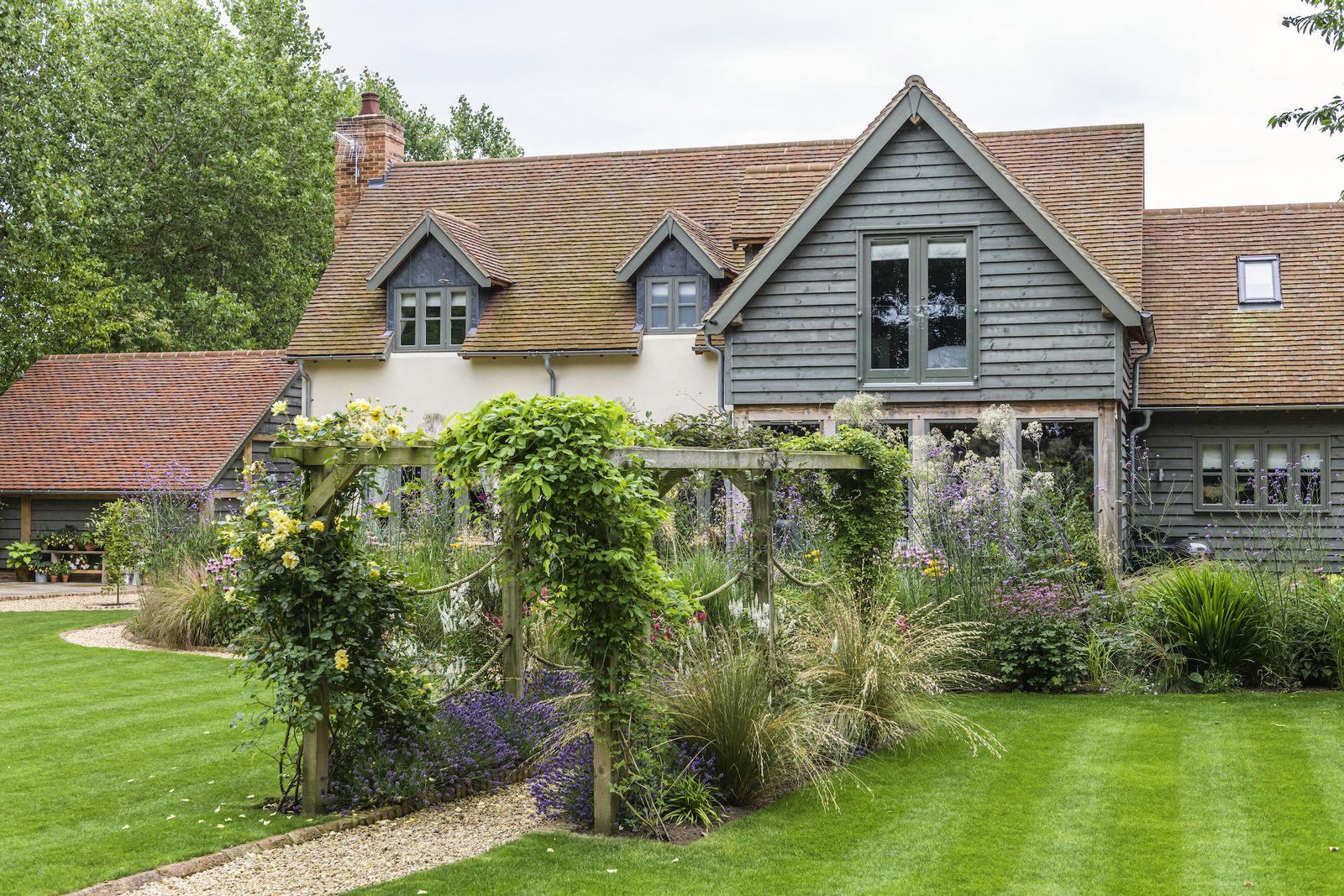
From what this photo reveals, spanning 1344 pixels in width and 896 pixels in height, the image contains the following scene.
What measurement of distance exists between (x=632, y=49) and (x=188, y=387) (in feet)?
37.7

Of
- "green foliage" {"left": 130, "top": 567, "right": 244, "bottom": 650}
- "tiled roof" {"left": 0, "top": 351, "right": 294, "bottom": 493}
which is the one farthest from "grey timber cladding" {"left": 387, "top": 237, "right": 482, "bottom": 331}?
"green foliage" {"left": 130, "top": 567, "right": 244, "bottom": 650}

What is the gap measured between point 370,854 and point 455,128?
47669 mm

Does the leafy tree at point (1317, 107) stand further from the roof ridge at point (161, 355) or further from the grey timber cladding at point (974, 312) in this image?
the roof ridge at point (161, 355)

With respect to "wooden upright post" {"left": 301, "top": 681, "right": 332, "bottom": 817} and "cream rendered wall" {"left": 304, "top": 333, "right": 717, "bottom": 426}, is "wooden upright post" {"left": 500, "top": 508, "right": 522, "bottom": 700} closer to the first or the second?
"wooden upright post" {"left": 301, "top": 681, "right": 332, "bottom": 817}

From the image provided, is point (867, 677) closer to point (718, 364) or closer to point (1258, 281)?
point (718, 364)

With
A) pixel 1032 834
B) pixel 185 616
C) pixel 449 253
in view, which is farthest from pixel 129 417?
pixel 1032 834


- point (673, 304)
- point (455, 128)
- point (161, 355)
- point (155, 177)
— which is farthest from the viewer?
point (455, 128)

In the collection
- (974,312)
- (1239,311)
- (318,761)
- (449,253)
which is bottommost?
(318,761)

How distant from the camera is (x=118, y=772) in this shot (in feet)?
27.1

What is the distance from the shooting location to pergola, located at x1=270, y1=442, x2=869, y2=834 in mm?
6781

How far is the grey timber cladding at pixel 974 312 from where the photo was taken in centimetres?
1616

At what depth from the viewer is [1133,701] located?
34.6 feet

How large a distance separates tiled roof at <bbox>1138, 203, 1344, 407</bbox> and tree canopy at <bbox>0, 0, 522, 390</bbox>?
21.4 meters

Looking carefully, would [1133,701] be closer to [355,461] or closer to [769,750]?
[769,750]
